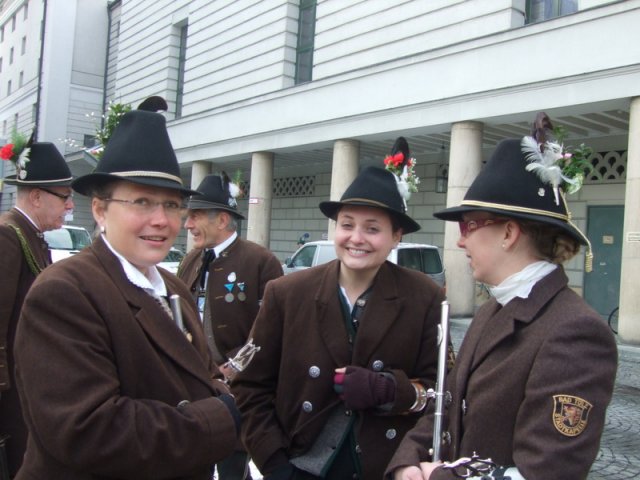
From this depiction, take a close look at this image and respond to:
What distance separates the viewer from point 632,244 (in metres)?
11.4

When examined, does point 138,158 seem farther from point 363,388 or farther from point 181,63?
point 181,63

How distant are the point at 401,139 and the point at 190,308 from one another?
1.60m

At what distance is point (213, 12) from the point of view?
2339 cm

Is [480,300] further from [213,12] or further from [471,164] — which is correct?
[213,12]

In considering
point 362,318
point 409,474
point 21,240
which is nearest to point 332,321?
point 362,318

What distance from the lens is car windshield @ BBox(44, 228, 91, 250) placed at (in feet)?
46.2

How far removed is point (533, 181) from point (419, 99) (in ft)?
43.6

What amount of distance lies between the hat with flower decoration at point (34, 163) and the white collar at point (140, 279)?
220 centimetres

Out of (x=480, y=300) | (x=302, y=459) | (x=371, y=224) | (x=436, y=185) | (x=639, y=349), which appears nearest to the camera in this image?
(x=302, y=459)

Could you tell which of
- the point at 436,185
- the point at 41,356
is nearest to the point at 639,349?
the point at 436,185

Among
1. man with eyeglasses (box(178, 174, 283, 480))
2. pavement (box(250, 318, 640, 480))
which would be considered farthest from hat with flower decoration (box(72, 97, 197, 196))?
pavement (box(250, 318, 640, 480))

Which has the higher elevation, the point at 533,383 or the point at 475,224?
the point at 475,224

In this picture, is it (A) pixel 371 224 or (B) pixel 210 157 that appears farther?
(B) pixel 210 157

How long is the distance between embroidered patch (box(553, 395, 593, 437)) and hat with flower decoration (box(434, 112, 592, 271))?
607 millimetres
